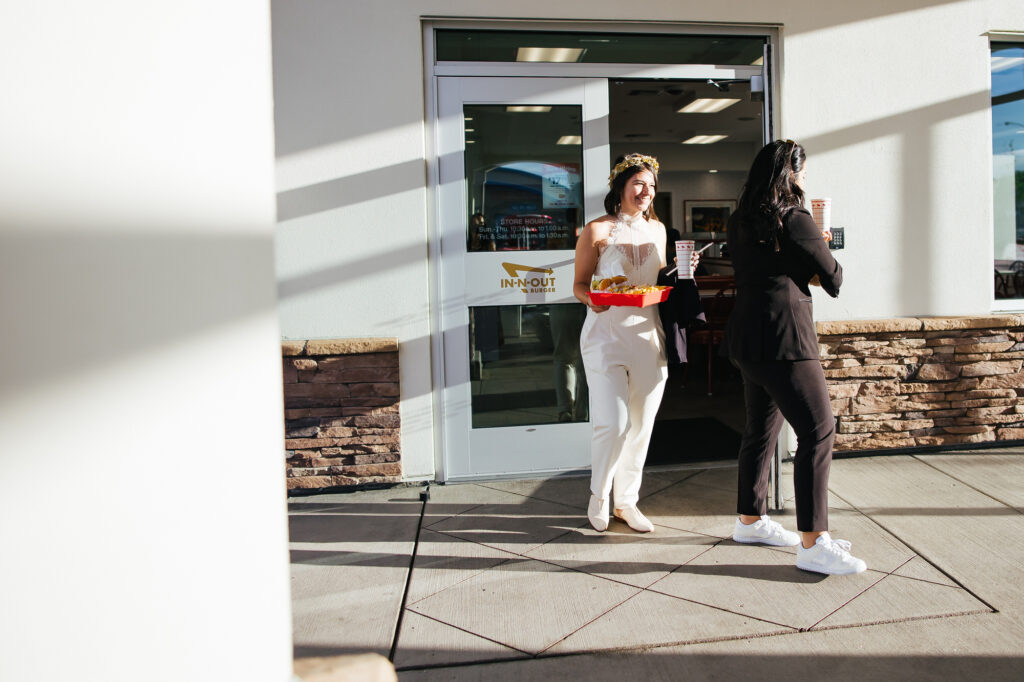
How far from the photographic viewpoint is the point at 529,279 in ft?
16.8

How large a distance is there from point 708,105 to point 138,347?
13.0 m

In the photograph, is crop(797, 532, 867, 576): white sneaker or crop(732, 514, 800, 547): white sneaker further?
crop(732, 514, 800, 547): white sneaker

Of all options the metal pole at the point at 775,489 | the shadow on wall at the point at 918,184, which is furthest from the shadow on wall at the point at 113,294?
the shadow on wall at the point at 918,184

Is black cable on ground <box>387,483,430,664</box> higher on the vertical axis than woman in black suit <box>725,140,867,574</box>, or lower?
lower

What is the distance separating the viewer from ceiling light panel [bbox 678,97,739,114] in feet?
39.9

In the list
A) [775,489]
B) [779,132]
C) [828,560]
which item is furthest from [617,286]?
[779,132]

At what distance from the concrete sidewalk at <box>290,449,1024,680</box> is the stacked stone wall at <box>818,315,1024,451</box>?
0.58m

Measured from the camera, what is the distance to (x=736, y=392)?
8.40 metres

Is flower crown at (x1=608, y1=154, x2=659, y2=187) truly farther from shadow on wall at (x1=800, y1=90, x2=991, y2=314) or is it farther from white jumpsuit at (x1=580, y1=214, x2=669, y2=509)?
shadow on wall at (x1=800, y1=90, x2=991, y2=314)

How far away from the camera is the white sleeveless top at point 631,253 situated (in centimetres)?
404

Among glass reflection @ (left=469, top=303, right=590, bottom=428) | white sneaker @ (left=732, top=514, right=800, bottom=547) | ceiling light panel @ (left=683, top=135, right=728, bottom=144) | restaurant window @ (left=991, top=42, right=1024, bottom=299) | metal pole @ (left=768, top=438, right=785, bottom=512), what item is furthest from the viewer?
ceiling light panel @ (left=683, top=135, right=728, bottom=144)

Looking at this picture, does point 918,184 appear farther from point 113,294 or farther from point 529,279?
point 113,294

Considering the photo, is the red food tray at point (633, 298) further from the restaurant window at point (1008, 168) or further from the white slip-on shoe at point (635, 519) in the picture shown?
the restaurant window at point (1008, 168)

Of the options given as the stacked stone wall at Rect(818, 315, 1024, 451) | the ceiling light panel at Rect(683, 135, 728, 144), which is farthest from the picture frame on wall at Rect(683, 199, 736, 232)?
the stacked stone wall at Rect(818, 315, 1024, 451)
